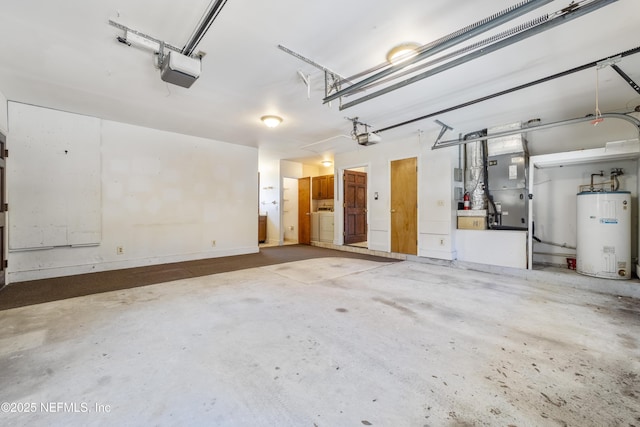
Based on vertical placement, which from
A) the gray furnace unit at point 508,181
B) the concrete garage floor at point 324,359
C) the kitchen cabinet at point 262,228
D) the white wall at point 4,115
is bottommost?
the concrete garage floor at point 324,359

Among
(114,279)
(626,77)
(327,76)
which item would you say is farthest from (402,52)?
(114,279)

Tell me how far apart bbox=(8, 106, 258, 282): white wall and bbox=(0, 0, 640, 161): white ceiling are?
0.70 metres

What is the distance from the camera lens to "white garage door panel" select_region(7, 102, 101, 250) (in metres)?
3.98

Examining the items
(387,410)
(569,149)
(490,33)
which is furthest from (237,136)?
(569,149)

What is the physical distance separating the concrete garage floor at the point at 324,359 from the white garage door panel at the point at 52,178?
193 centimetres

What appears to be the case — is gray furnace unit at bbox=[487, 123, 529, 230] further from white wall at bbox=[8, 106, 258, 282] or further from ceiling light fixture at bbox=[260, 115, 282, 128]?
white wall at bbox=[8, 106, 258, 282]

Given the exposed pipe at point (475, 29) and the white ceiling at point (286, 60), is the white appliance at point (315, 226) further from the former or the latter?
the exposed pipe at point (475, 29)

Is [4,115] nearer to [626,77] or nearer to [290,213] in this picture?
[290,213]

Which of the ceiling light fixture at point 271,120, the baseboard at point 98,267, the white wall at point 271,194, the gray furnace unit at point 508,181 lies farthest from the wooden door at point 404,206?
the baseboard at point 98,267

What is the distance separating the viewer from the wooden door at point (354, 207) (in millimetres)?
7238

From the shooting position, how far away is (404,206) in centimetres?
580

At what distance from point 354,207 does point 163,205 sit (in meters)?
4.68

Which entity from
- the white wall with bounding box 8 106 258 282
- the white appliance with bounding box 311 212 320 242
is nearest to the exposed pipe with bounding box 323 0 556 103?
the white wall with bounding box 8 106 258 282

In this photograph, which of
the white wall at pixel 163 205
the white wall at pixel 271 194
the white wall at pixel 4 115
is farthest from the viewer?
the white wall at pixel 271 194
